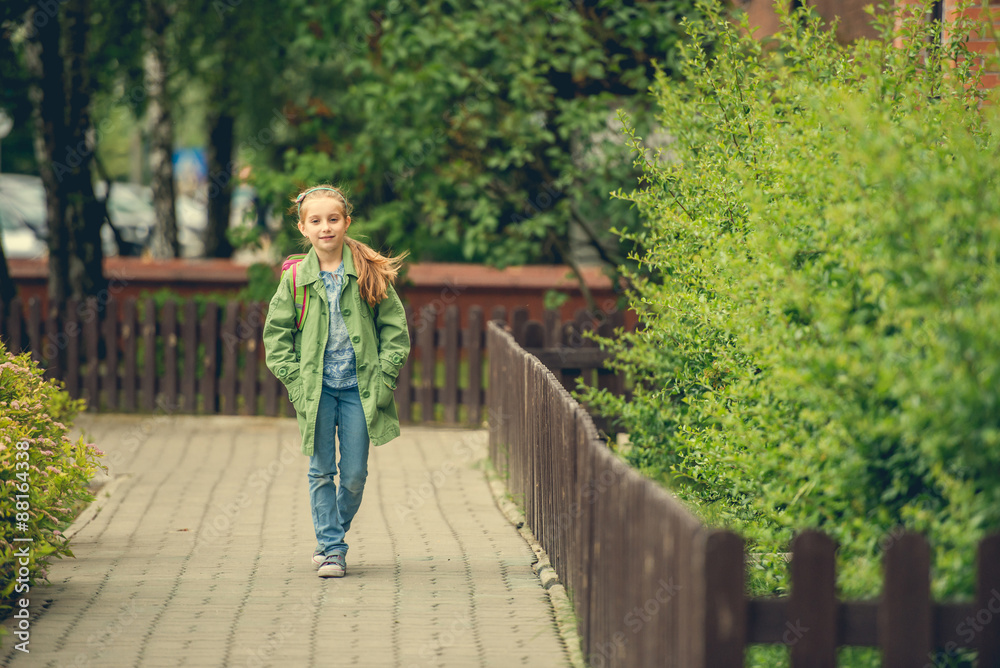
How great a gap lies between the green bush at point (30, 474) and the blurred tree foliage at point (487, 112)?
188 inches

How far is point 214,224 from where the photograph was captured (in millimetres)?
18078

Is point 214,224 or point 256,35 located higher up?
point 256,35

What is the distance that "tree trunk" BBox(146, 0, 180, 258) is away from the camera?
51.5 ft

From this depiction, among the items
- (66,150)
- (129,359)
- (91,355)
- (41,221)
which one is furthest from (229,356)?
(41,221)

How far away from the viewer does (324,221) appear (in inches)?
214

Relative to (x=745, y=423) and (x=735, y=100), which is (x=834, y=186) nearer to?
(x=745, y=423)

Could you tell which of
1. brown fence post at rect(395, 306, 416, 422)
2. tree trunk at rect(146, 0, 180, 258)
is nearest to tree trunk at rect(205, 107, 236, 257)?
tree trunk at rect(146, 0, 180, 258)

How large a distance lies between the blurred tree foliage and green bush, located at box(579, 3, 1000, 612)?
14.6 feet

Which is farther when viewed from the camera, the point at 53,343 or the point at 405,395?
the point at 53,343

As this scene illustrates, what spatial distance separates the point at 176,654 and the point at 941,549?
2.73 meters

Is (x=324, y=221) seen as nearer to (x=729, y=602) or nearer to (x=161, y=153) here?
(x=729, y=602)

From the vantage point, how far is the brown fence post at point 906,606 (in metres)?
2.94

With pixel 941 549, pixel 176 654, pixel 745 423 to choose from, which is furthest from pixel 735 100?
pixel 176 654

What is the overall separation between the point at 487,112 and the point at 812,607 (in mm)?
7486
